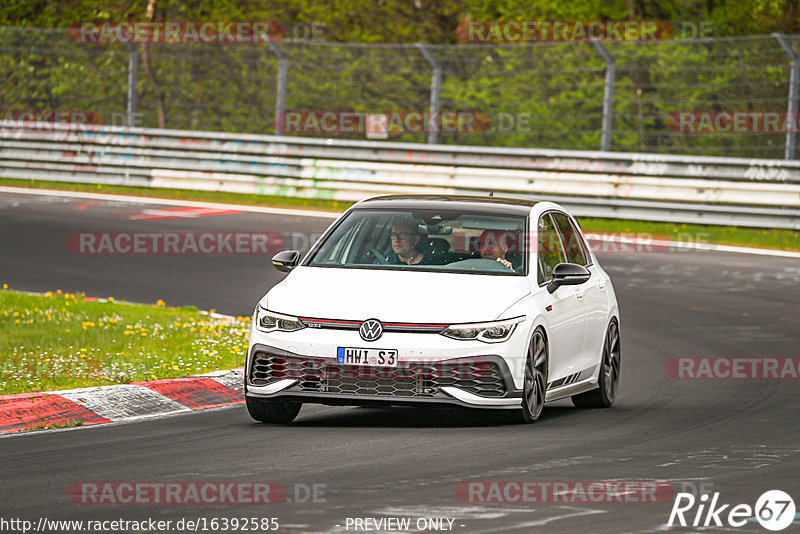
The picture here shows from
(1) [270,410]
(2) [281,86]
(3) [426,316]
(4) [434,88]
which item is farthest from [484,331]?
(2) [281,86]

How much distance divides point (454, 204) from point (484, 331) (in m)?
1.63

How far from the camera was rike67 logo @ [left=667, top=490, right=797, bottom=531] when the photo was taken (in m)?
6.80

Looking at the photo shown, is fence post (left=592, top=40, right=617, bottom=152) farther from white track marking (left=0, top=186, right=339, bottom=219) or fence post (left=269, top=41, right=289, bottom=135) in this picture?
fence post (left=269, top=41, right=289, bottom=135)

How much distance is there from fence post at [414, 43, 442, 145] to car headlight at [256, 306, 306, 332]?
16.4 meters

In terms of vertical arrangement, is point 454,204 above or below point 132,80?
below

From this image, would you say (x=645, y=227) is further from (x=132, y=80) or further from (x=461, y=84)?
(x=132, y=80)

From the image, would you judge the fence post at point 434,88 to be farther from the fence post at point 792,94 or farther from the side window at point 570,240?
the side window at point 570,240

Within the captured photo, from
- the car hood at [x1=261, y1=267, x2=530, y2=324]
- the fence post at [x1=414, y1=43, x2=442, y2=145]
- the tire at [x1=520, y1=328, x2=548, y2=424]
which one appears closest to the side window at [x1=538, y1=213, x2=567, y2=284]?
the car hood at [x1=261, y1=267, x2=530, y2=324]

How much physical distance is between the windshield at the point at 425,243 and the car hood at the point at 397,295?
25 cm

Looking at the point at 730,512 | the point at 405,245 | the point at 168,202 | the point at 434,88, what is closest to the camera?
the point at 730,512

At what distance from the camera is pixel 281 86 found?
2736 cm

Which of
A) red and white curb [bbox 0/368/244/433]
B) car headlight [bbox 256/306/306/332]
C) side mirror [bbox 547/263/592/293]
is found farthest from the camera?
side mirror [bbox 547/263/592/293]

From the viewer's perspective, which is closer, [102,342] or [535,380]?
[535,380]

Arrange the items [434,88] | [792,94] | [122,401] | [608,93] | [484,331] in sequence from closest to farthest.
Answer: [484,331], [122,401], [792,94], [608,93], [434,88]
